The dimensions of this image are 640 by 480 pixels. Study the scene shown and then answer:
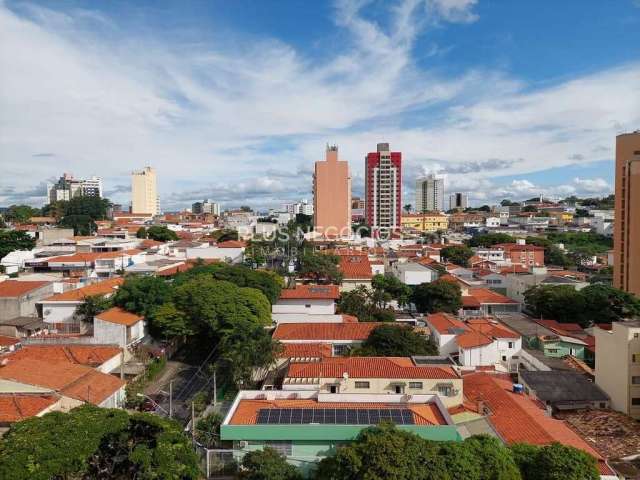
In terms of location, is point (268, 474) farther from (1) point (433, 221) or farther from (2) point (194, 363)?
(1) point (433, 221)

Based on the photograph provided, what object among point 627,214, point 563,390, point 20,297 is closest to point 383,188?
point 627,214

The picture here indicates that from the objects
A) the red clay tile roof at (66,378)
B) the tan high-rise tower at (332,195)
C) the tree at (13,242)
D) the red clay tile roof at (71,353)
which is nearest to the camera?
the red clay tile roof at (66,378)

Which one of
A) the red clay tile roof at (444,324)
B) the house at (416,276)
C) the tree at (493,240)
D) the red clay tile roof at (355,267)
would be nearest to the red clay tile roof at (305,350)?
the red clay tile roof at (444,324)

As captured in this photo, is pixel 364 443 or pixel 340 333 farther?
pixel 340 333

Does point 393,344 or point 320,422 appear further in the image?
point 393,344

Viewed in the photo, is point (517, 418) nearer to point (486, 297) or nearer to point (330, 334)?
point (330, 334)

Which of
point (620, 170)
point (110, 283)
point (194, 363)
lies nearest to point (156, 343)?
point (194, 363)

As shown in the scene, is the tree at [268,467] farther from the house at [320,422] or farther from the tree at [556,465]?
the tree at [556,465]
